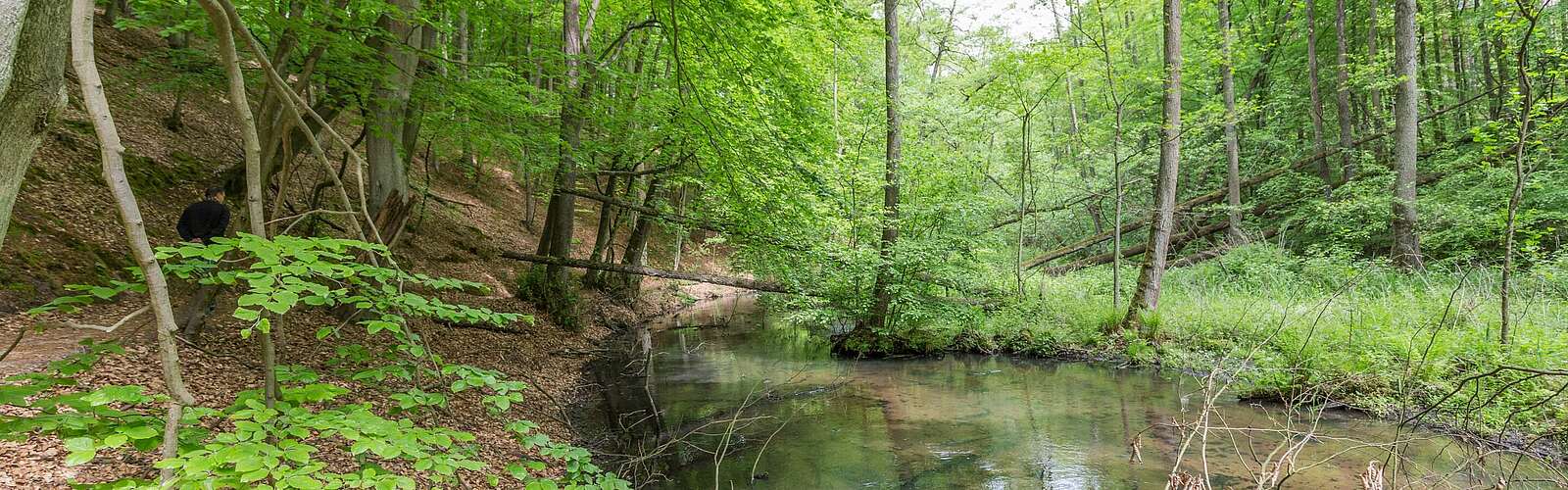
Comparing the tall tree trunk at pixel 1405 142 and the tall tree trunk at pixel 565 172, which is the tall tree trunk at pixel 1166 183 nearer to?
the tall tree trunk at pixel 1405 142

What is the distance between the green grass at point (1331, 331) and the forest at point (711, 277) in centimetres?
7

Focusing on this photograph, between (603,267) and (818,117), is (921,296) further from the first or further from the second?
(603,267)

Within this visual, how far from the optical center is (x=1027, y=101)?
13.1 meters

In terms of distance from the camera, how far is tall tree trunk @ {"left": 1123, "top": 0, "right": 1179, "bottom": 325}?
10672 millimetres

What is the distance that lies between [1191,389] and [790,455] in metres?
5.79

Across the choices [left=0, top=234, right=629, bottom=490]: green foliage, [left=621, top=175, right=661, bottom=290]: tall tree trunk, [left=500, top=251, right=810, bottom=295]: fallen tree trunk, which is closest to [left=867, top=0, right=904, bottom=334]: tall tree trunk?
[left=500, top=251, right=810, bottom=295]: fallen tree trunk

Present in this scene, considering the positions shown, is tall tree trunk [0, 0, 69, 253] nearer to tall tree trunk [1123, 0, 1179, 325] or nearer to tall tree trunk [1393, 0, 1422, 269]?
tall tree trunk [1123, 0, 1179, 325]

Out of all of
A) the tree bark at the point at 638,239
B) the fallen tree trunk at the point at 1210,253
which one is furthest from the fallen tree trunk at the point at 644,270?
the fallen tree trunk at the point at 1210,253

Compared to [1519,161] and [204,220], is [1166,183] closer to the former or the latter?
[1519,161]

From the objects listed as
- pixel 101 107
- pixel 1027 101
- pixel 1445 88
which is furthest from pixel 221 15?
pixel 1445 88

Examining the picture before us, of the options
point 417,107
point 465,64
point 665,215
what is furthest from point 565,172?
point 465,64

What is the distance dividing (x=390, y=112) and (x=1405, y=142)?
1679cm

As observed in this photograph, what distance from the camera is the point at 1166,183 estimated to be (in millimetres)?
10914

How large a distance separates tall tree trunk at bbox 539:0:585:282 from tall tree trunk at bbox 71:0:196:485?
714cm
